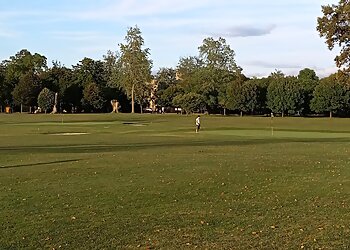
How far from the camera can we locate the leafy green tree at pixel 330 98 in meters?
113

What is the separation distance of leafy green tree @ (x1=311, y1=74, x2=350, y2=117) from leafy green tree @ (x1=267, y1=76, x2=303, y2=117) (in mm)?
4497

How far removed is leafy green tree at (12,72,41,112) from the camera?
137000mm

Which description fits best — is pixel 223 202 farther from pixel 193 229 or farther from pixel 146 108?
pixel 146 108

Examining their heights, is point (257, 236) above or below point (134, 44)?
below

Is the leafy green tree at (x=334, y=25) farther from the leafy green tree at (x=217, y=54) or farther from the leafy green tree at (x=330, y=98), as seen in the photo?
the leafy green tree at (x=217, y=54)

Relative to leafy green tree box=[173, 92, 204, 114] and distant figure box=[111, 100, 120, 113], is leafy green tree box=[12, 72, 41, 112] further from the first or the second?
leafy green tree box=[173, 92, 204, 114]

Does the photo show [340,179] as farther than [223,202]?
Yes

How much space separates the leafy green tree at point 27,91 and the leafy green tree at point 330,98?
2773 inches

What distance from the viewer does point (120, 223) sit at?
36.8ft

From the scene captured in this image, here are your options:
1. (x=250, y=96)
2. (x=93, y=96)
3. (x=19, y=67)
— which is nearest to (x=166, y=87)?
(x=93, y=96)

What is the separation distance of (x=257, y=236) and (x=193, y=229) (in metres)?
1.35

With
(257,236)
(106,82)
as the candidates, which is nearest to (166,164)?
(257,236)

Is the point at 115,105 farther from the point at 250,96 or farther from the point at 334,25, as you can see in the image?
the point at 334,25

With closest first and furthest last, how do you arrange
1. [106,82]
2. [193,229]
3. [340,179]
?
[193,229] < [340,179] < [106,82]
